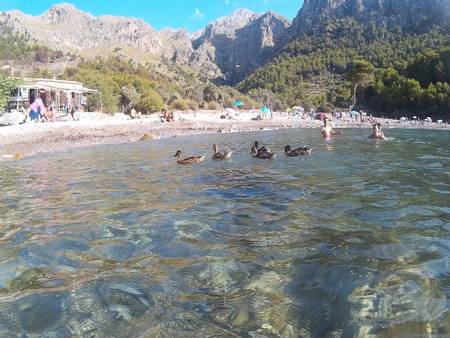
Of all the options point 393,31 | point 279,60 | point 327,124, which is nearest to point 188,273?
point 327,124

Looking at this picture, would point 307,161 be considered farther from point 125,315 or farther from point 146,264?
point 125,315

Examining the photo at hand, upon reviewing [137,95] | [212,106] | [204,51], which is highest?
[204,51]

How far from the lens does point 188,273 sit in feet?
16.6

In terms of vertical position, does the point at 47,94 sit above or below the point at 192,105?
above

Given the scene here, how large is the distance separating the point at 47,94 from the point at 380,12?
100m

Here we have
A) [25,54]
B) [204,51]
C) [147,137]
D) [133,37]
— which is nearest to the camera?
[147,137]

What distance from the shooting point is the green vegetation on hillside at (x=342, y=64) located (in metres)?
67.9

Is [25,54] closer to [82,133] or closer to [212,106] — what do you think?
[212,106]

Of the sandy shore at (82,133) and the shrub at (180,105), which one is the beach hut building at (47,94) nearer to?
the sandy shore at (82,133)

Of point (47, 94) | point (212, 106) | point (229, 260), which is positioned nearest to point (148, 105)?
point (47, 94)

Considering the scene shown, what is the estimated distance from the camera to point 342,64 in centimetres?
10456

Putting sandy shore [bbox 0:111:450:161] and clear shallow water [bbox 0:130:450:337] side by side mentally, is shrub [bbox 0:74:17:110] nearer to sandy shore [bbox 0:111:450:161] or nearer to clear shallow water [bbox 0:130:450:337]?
sandy shore [bbox 0:111:450:161]

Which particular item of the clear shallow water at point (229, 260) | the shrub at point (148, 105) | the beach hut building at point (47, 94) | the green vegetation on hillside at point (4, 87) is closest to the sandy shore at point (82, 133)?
the beach hut building at point (47, 94)

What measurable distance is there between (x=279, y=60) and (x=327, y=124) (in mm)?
108148
